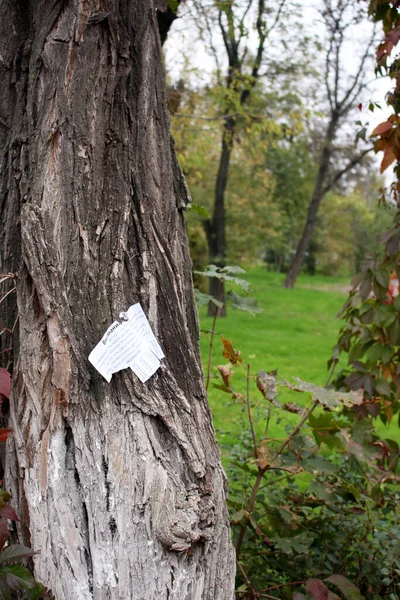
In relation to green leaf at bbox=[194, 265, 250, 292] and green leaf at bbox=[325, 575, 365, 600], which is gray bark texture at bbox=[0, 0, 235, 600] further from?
green leaf at bbox=[325, 575, 365, 600]

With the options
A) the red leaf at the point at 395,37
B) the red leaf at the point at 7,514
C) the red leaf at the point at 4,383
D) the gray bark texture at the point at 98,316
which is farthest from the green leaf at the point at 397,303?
the red leaf at the point at 7,514

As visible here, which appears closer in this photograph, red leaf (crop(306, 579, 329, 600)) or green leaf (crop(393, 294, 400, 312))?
red leaf (crop(306, 579, 329, 600))

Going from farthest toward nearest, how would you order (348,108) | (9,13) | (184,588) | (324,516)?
(348,108), (324,516), (9,13), (184,588)

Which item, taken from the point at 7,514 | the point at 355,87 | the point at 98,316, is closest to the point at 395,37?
the point at 98,316

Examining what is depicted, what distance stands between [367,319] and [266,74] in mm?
11394

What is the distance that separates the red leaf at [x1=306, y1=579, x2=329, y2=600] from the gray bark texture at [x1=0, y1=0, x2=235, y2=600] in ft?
1.22

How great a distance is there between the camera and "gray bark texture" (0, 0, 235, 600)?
1.82 meters

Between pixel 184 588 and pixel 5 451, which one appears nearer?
pixel 184 588

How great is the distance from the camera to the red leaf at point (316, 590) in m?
2.16

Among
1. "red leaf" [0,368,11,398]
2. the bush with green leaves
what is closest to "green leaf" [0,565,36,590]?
"red leaf" [0,368,11,398]

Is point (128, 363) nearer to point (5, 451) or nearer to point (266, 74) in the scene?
point (5, 451)

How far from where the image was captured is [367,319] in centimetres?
324

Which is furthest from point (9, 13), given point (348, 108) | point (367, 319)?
point (348, 108)

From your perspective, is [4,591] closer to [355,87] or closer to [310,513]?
[310,513]
